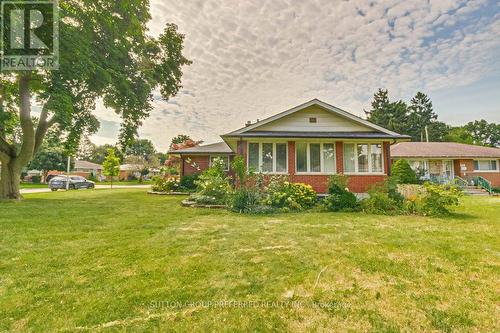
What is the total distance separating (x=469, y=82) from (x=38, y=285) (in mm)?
22542

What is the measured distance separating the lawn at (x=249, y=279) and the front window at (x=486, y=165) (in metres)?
20.8

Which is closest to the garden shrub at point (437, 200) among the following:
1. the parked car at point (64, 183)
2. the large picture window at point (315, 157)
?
the large picture window at point (315, 157)

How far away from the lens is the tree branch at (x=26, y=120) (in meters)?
11.4

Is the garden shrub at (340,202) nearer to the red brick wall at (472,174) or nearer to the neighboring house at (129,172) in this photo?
the red brick wall at (472,174)

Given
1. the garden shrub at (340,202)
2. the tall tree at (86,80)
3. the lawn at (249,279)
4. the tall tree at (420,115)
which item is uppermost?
the tall tree at (420,115)

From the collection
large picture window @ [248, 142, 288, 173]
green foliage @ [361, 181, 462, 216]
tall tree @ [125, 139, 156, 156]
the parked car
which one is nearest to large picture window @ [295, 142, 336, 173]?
large picture window @ [248, 142, 288, 173]

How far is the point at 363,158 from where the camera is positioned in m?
12.1

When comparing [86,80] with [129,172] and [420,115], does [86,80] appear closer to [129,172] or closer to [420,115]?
[129,172]

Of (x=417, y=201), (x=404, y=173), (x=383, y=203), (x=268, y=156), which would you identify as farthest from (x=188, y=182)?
(x=404, y=173)

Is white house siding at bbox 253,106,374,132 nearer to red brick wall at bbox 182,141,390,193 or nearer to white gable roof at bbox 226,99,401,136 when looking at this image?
white gable roof at bbox 226,99,401,136

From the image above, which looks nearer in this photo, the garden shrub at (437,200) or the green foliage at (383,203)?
the garden shrub at (437,200)

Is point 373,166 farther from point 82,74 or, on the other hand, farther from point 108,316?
point 82,74

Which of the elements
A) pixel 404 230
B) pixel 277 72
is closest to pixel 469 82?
pixel 277 72

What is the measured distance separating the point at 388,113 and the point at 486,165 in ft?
69.6
